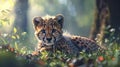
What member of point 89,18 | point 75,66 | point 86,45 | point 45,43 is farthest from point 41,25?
point 89,18

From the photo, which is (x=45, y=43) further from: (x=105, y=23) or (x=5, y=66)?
(x=105, y=23)

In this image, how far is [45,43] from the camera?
448 inches

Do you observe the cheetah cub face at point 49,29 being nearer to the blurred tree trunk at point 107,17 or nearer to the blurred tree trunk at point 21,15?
the blurred tree trunk at point 107,17

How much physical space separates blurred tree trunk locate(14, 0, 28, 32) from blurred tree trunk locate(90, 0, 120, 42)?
7.93 m

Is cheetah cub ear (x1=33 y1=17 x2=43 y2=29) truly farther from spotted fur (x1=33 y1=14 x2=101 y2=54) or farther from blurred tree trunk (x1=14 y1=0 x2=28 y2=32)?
blurred tree trunk (x1=14 y1=0 x2=28 y2=32)

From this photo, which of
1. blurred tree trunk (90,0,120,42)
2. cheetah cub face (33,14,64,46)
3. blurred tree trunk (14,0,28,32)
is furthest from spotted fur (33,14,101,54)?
blurred tree trunk (14,0,28,32)

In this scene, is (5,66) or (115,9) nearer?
(5,66)

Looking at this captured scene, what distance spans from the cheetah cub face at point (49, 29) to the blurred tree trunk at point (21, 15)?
14.6m

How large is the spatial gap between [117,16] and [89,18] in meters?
31.1

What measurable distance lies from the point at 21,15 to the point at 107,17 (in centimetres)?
1103

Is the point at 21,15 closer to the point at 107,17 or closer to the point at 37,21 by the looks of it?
the point at 107,17

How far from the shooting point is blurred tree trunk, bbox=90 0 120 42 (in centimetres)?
1781

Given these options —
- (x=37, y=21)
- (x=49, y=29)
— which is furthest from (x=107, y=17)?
(x=49, y=29)

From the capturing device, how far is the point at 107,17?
59.6ft
